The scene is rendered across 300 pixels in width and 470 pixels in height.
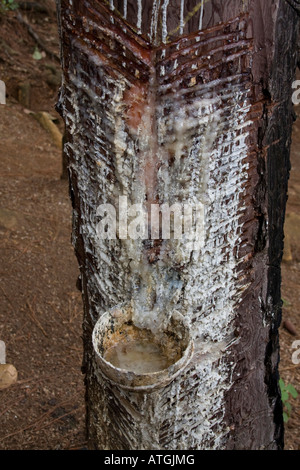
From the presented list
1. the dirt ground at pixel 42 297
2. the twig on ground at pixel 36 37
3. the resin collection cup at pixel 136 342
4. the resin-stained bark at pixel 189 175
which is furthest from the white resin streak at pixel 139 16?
the twig on ground at pixel 36 37

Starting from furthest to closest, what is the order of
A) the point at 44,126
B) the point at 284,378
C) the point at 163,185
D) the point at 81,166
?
the point at 44,126, the point at 284,378, the point at 81,166, the point at 163,185

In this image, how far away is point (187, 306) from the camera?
161cm

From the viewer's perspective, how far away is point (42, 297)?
11.8ft

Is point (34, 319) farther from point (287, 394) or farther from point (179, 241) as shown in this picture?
point (179, 241)

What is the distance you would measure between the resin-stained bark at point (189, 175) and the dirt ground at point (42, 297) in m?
0.92

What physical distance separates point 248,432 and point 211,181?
111 centimetres

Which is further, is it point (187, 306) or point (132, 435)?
point (132, 435)

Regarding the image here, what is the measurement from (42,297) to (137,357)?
85.3 inches

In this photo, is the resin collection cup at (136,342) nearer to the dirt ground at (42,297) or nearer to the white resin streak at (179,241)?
the white resin streak at (179,241)

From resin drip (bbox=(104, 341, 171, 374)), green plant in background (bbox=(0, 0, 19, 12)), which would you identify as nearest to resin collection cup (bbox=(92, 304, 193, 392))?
resin drip (bbox=(104, 341, 171, 374))

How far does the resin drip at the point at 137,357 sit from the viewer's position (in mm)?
1501

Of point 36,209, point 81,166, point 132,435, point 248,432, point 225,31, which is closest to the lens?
point 225,31
